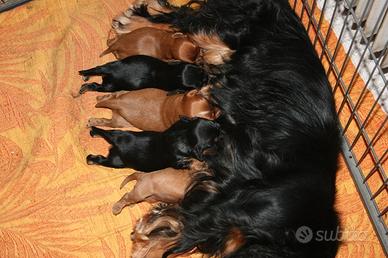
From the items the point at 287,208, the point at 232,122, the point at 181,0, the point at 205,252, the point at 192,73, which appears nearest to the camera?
the point at 287,208

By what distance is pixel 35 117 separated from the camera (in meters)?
2.10

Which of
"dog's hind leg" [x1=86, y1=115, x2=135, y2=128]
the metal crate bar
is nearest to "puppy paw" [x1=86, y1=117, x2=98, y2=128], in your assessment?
"dog's hind leg" [x1=86, y1=115, x2=135, y2=128]

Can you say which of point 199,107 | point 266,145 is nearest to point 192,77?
point 199,107

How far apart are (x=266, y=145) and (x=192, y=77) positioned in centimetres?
43

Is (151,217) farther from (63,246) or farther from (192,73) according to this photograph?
(192,73)

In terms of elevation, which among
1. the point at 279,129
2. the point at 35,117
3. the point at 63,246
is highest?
the point at 279,129

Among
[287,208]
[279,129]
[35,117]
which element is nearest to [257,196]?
[287,208]

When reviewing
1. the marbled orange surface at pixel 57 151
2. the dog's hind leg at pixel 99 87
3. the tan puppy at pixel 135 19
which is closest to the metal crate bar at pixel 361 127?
the marbled orange surface at pixel 57 151

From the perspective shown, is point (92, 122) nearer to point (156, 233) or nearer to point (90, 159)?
point (90, 159)

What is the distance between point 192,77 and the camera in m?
1.97

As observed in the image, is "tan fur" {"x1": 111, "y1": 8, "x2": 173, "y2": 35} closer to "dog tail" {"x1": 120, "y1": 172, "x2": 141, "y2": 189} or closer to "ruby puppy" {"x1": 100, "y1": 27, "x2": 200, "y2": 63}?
"ruby puppy" {"x1": 100, "y1": 27, "x2": 200, "y2": 63}

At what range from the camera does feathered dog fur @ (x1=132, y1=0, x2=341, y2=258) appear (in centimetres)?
155

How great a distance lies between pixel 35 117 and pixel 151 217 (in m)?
0.67

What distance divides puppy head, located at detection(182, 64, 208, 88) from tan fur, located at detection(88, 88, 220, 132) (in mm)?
60
